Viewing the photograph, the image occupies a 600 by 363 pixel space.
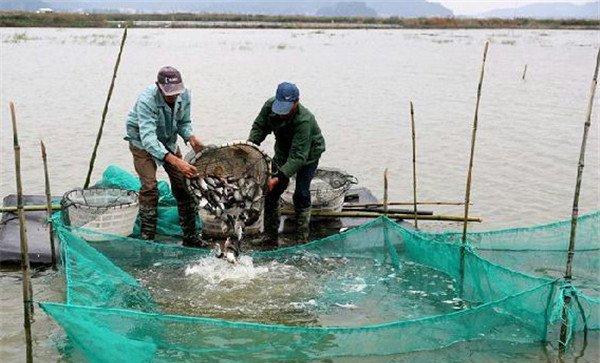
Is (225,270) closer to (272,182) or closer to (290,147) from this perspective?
(272,182)

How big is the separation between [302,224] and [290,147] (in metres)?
0.85

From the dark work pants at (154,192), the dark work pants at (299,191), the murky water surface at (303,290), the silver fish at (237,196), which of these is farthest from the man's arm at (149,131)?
the dark work pants at (299,191)

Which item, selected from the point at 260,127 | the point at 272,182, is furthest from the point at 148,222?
the point at 260,127

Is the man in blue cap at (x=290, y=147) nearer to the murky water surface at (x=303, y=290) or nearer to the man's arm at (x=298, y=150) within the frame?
the man's arm at (x=298, y=150)

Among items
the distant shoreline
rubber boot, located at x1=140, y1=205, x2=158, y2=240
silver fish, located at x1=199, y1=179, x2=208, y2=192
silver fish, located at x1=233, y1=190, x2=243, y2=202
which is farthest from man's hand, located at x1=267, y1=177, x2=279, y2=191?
the distant shoreline

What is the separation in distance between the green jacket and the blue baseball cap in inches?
6.4

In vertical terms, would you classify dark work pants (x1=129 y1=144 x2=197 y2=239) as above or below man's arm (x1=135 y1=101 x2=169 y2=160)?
below

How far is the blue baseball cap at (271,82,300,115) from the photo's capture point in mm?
5684

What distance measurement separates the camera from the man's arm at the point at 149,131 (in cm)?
566

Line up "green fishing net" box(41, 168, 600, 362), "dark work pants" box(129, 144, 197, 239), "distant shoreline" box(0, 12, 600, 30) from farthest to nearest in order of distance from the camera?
"distant shoreline" box(0, 12, 600, 30) → "dark work pants" box(129, 144, 197, 239) → "green fishing net" box(41, 168, 600, 362)

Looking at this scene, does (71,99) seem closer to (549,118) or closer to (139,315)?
(549,118)

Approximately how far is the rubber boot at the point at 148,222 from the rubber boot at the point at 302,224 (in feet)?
4.78

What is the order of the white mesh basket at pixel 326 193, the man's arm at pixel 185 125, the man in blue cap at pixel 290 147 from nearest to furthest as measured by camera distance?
the man in blue cap at pixel 290 147
the man's arm at pixel 185 125
the white mesh basket at pixel 326 193

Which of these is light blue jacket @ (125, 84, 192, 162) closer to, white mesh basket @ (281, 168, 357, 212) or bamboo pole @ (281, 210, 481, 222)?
white mesh basket @ (281, 168, 357, 212)
